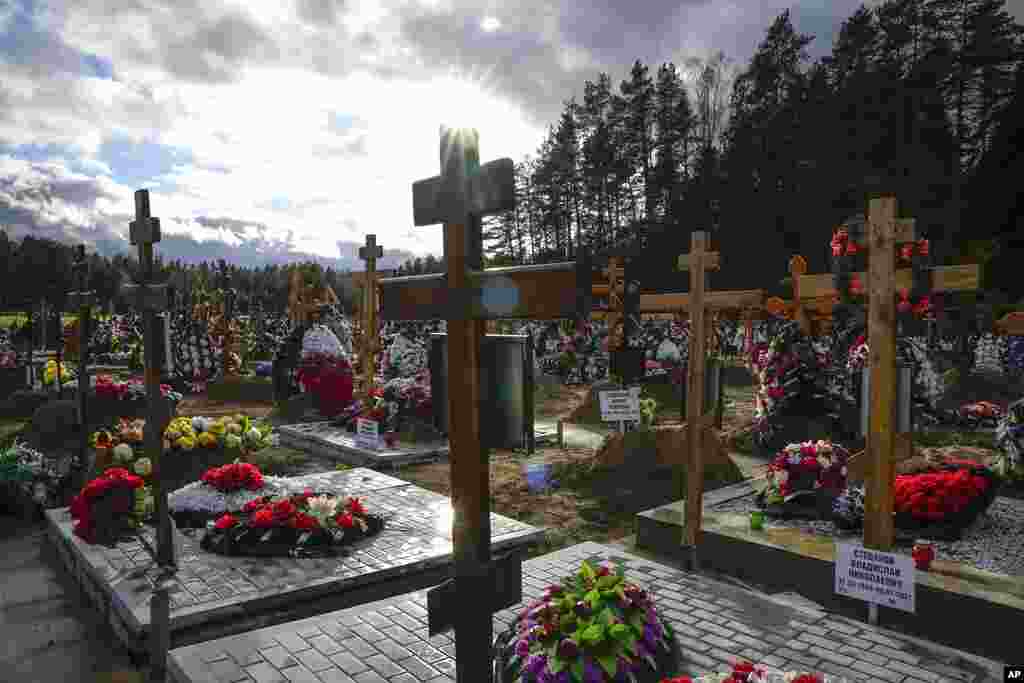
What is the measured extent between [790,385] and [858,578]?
7446 millimetres

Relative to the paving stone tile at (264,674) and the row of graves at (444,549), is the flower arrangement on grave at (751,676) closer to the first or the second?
the row of graves at (444,549)

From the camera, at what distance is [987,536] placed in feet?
23.2

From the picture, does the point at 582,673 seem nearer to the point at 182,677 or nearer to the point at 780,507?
the point at 182,677

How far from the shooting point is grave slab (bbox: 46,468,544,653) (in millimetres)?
5805

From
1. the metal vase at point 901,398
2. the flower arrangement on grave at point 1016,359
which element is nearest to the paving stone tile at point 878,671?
the metal vase at point 901,398

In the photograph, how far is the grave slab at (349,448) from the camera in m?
12.4

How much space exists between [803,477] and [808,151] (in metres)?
29.5

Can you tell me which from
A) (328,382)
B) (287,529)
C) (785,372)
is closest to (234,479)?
(287,529)

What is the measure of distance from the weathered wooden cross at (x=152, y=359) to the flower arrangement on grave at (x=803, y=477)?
6.37m

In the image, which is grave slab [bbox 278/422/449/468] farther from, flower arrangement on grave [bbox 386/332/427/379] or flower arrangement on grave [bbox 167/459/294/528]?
flower arrangement on grave [bbox 386/332/427/379]

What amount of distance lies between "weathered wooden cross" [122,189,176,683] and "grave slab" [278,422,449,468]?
537 cm

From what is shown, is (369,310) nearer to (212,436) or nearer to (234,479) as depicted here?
(212,436)

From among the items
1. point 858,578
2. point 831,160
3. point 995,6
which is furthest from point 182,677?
point 995,6

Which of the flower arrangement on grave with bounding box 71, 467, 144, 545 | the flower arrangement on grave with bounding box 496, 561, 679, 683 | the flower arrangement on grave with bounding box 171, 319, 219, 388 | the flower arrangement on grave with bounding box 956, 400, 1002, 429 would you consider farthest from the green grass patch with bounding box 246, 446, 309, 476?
the flower arrangement on grave with bounding box 956, 400, 1002, 429
